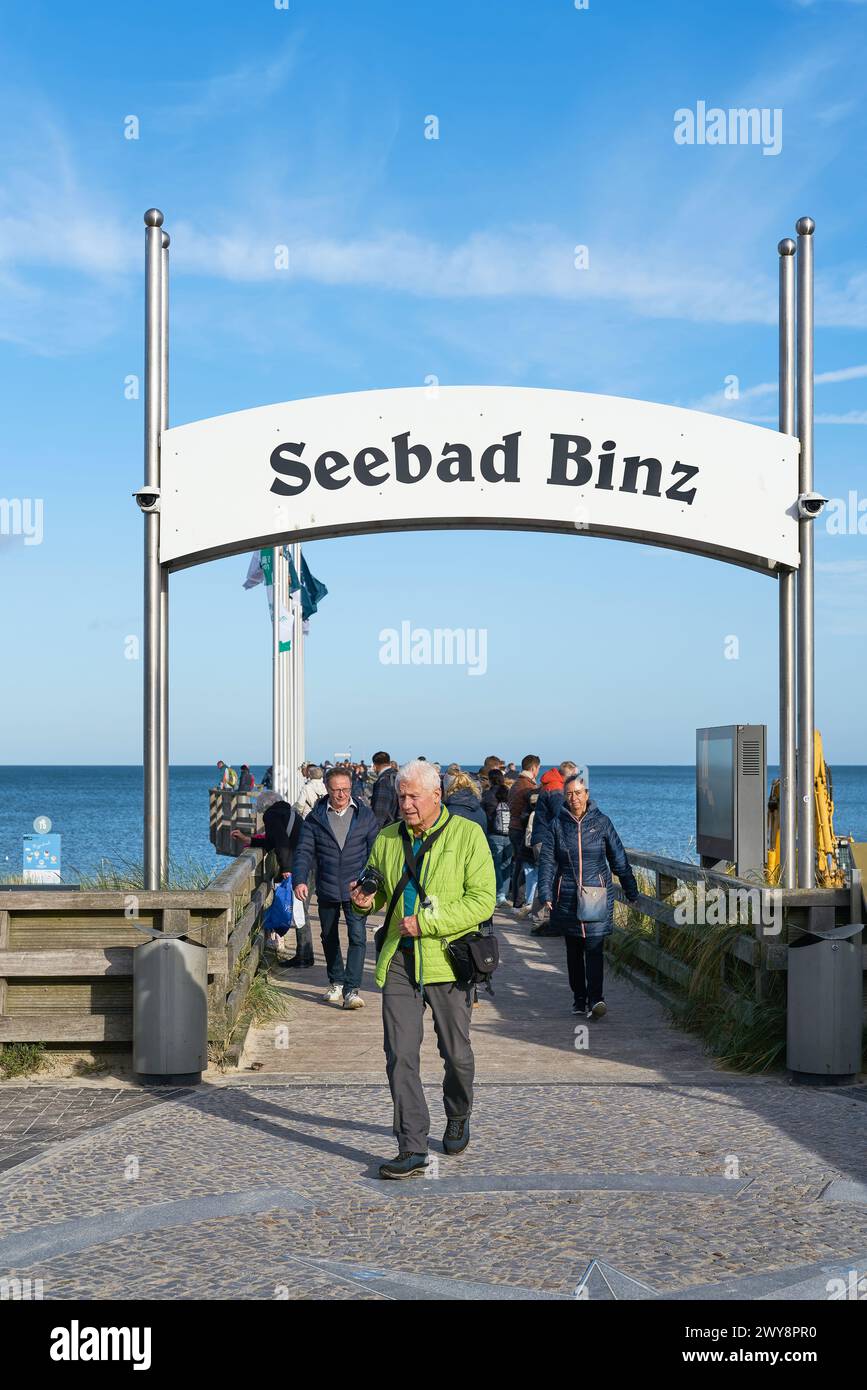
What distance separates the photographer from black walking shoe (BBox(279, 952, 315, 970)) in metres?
13.9

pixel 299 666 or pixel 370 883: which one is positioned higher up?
pixel 299 666

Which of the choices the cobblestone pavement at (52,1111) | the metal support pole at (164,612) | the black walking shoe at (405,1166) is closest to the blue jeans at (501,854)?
the metal support pole at (164,612)

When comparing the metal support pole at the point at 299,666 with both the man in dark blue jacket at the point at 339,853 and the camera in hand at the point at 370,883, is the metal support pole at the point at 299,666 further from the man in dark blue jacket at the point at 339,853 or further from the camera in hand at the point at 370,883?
the camera in hand at the point at 370,883

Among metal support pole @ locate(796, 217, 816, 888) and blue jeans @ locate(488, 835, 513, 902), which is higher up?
metal support pole @ locate(796, 217, 816, 888)

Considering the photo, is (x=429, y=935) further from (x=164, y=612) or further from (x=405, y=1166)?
(x=164, y=612)

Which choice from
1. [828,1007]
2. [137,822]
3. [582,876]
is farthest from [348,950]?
[137,822]

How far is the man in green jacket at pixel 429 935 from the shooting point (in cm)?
658

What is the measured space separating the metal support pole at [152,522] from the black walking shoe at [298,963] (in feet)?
15.3

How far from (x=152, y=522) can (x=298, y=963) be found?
5.62m

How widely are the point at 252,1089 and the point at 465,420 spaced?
4371mm

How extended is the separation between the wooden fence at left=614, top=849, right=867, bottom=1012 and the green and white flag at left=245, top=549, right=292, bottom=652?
1427 cm

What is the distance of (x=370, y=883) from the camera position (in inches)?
265

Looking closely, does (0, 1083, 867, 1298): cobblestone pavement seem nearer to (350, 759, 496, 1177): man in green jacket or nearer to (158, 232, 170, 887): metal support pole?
(350, 759, 496, 1177): man in green jacket

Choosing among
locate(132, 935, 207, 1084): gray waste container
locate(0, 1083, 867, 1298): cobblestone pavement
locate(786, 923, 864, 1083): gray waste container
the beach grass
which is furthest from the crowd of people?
locate(786, 923, 864, 1083): gray waste container
